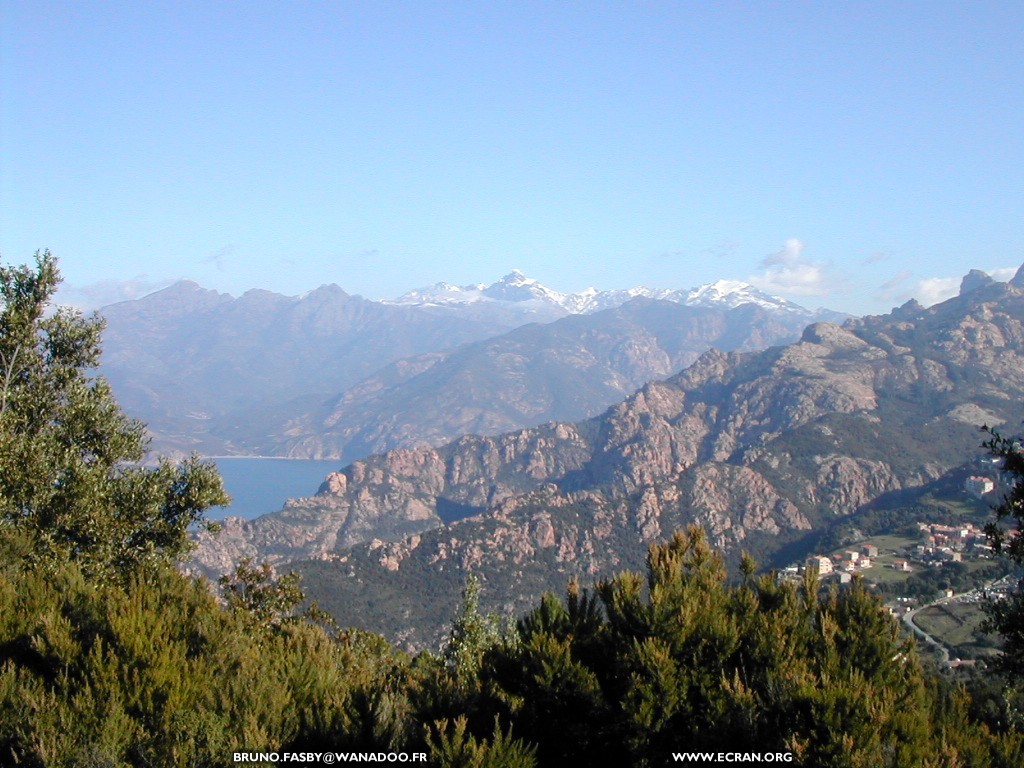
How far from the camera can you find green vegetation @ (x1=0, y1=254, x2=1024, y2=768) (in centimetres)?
604

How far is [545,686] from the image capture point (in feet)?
23.1

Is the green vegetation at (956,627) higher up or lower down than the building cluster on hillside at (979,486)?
higher up

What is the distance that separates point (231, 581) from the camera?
61.1 ft

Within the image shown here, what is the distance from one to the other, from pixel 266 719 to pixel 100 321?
455 inches

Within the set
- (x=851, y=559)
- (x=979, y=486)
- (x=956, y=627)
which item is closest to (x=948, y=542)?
(x=851, y=559)

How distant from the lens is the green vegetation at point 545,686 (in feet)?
19.8

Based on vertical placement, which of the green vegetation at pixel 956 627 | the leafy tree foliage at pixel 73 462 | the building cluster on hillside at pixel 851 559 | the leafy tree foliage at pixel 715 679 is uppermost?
the leafy tree foliage at pixel 73 462

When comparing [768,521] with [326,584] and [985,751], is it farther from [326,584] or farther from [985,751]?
[985,751]

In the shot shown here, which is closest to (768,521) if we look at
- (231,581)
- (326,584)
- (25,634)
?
(326,584)

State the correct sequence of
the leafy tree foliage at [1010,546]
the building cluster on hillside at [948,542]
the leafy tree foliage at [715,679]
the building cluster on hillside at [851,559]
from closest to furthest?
the leafy tree foliage at [715,679]
the leafy tree foliage at [1010,546]
the building cluster on hillside at [851,559]
the building cluster on hillside at [948,542]

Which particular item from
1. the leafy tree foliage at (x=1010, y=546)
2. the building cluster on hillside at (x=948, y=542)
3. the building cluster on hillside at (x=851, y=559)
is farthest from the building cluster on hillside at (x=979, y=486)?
the leafy tree foliage at (x=1010, y=546)

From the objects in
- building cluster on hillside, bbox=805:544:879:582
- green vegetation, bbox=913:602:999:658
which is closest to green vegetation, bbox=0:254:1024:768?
green vegetation, bbox=913:602:999:658

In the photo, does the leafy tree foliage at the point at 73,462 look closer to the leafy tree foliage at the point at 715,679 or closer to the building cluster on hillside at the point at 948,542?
the leafy tree foliage at the point at 715,679

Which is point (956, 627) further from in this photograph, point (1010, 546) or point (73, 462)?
point (73, 462)
